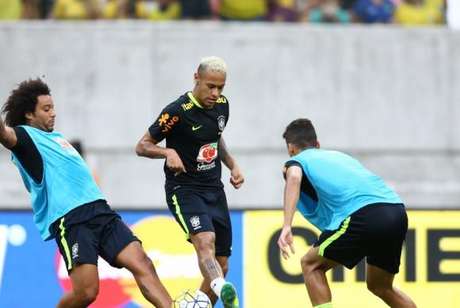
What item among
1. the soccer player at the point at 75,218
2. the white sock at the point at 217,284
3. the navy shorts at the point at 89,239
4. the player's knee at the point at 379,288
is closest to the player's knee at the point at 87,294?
the soccer player at the point at 75,218

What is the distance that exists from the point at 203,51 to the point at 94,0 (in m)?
1.67

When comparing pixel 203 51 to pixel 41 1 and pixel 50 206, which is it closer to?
pixel 41 1

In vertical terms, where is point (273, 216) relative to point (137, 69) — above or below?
below

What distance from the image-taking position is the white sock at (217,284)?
9547mm

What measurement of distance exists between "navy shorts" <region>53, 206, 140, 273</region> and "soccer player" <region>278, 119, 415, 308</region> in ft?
4.37

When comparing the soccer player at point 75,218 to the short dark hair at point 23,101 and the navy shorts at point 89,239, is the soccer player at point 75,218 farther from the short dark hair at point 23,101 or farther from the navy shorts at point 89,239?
the short dark hair at point 23,101

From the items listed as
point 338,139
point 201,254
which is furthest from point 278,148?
point 201,254

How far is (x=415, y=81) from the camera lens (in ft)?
56.7

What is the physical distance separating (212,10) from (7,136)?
8.13 m

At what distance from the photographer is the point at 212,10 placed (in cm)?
1708

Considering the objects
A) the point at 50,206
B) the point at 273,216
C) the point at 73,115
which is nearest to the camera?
the point at 50,206

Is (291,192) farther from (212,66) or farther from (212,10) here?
(212,10)

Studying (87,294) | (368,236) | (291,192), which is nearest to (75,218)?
(87,294)

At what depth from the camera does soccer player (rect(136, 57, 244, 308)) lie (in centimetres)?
996
